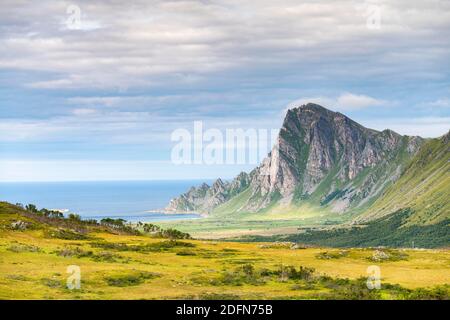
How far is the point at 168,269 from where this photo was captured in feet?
403

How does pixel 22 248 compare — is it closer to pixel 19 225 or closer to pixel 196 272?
pixel 196 272

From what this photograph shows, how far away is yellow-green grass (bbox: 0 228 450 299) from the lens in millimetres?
95062

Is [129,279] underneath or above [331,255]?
above

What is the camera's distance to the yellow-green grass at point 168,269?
95062 mm

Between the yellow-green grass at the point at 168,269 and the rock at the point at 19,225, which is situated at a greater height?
the rock at the point at 19,225

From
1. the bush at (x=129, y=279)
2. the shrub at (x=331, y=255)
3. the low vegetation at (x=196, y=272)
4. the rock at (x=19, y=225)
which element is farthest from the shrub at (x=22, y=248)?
the shrub at (x=331, y=255)

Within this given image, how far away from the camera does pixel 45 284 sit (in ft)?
317

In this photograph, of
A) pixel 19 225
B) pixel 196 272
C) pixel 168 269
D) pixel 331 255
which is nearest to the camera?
pixel 196 272

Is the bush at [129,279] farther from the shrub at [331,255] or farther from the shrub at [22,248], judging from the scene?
the shrub at [331,255]

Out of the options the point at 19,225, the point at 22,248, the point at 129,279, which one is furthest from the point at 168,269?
the point at 19,225

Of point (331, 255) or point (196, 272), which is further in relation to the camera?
point (331, 255)

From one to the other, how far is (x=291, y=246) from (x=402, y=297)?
101329 mm
